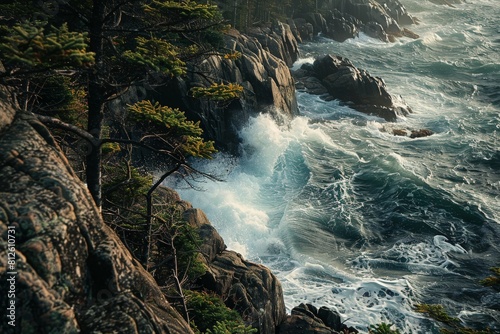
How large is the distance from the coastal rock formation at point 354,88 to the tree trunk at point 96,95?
3701cm

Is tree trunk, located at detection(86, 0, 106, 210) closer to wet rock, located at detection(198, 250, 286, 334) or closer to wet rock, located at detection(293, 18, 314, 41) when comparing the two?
wet rock, located at detection(198, 250, 286, 334)

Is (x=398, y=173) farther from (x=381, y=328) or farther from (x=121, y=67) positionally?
(x=121, y=67)

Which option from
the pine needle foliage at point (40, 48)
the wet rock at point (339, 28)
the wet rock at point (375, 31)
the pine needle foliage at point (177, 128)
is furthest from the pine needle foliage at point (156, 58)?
the wet rock at point (375, 31)

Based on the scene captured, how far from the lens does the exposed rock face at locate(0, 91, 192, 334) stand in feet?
17.5

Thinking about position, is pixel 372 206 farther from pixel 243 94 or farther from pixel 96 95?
pixel 96 95

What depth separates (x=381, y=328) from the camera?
9.96m

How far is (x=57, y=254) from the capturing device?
18.6ft

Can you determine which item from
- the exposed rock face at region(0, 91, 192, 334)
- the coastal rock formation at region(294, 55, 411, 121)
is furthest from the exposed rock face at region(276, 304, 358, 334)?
the coastal rock formation at region(294, 55, 411, 121)

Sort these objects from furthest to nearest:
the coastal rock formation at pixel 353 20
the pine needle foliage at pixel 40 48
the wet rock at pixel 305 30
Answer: the coastal rock formation at pixel 353 20
the wet rock at pixel 305 30
the pine needle foliage at pixel 40 48

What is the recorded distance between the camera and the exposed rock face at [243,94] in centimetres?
3084

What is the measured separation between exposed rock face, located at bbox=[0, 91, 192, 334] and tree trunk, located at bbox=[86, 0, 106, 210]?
2562 millimetres

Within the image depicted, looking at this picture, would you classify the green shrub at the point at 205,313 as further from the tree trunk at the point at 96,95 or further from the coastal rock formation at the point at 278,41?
the coastal rock formation at the point at 278,41

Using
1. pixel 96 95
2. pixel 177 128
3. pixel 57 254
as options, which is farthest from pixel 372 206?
pixel 57 254

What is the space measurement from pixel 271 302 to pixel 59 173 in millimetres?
11398
